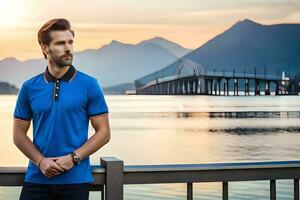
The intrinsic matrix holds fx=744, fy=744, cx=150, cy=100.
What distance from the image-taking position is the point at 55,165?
2.07m

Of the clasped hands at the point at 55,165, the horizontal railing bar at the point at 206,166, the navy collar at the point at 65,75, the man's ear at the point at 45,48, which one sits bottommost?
the horizontal railing bar at the point at 206,166

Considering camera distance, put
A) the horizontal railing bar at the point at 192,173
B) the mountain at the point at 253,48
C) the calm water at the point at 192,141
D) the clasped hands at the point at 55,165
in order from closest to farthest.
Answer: the clasped hands at the point at 55,165 → the horizontal railing bar at the point at 192,173 → the calm water at the point at 192,141 → the mountain at the point at 253,48

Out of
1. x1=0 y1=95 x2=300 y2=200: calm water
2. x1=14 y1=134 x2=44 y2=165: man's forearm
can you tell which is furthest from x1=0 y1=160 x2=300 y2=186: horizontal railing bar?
x1=0 y1=95 x2=300 y2=200: calm water

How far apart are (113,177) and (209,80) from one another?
38426 mm

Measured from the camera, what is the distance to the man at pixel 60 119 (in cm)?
211

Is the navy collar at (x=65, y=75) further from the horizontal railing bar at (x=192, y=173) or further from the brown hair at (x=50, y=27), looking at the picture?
the horizontal railing bar at (x=192, y=173)

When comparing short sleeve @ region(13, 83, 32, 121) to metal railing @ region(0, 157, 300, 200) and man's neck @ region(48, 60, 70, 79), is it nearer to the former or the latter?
man's neck @ region(48, 60, 70, 79)

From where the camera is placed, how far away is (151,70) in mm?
41875

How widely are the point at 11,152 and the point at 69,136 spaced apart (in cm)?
3123

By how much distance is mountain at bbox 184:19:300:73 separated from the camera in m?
47.3

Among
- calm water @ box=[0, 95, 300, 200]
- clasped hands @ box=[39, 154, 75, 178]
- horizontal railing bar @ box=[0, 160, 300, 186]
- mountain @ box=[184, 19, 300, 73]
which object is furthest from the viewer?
mountain @ box=[184, 19, 300, 73]

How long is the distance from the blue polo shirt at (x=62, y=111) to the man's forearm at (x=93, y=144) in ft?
0.07

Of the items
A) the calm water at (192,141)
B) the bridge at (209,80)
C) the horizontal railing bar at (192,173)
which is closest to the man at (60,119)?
the horizontal railing bar at (192,173)

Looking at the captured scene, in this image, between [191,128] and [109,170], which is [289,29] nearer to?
[191,128]
